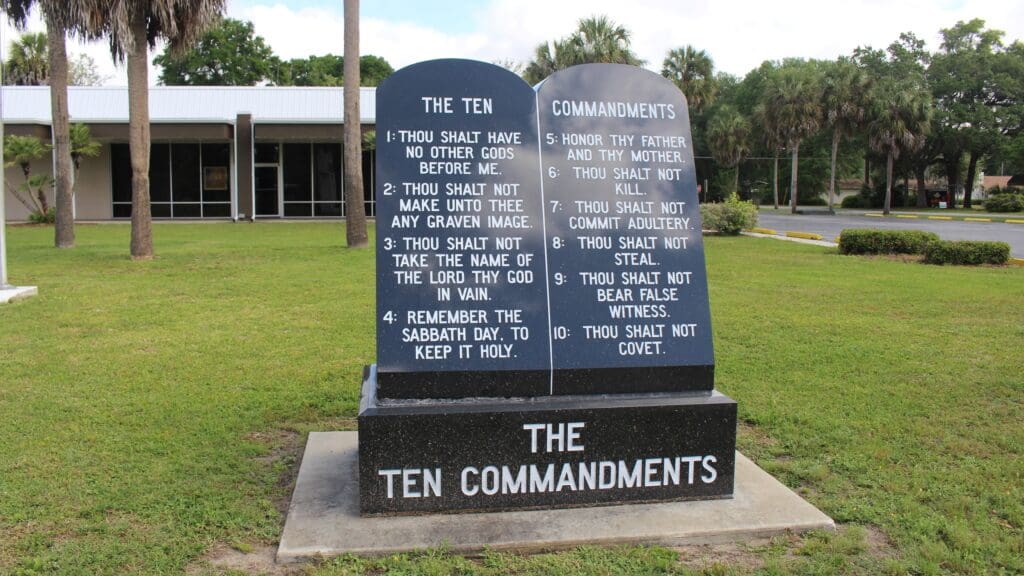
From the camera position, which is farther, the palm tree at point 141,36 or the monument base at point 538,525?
the palm tree at point 141,36

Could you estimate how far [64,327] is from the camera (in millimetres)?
8625

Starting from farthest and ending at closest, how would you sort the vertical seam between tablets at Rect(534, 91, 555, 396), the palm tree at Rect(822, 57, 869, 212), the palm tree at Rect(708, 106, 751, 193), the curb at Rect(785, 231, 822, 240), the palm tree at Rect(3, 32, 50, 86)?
1. the palm tree at Rect(708, 106, 751, 193)
2. the palm tree at Rect(822, 57, 869, 212)
3. the palm tree at Rect(3, 32, 50, 86)
4. the curb at Rect(785, 231, 822, 240)
5. the vertical seam between tablets at Rect(534, 91, 555, 396)

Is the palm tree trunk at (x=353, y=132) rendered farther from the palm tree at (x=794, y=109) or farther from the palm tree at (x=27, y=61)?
the palm tree at (x=794, y=109)

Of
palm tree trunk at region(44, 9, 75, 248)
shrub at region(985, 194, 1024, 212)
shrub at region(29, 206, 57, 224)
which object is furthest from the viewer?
shrub at region(985, 194, 1024, 212)

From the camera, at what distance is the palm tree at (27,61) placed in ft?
127

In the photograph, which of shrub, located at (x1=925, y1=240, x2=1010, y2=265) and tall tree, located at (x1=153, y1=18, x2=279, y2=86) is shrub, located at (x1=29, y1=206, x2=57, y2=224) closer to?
shrub, located at (x1=925, y1=240, x2=1010, y2=265)

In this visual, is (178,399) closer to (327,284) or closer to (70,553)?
Result: (70,553)

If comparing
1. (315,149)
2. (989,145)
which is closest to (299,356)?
(315,149)

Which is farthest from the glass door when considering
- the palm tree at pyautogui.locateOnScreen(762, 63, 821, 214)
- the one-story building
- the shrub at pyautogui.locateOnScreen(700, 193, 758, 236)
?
the palm tree at pyautogui.locateOnScreen(762, 63, 821, 214)

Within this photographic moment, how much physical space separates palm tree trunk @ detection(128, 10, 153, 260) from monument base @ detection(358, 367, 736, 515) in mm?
12135

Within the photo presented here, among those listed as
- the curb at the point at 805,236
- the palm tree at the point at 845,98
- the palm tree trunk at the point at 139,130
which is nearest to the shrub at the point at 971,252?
the curb at the point at 805,236

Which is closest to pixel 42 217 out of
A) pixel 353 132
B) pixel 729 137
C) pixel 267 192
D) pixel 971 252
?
pixel 267 192

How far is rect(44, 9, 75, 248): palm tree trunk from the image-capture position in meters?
16.5

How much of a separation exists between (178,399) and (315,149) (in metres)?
28.1
